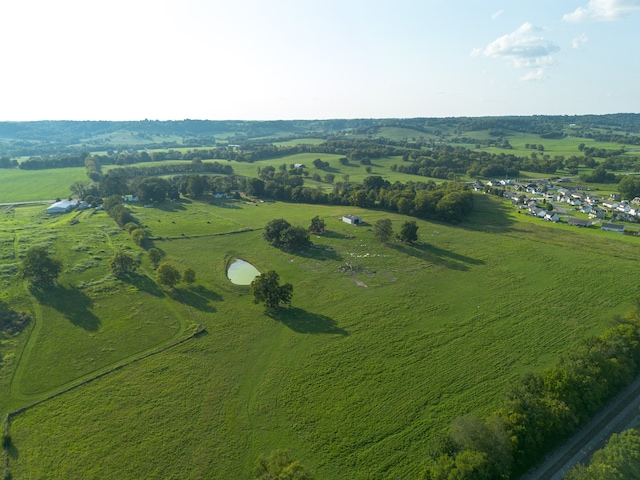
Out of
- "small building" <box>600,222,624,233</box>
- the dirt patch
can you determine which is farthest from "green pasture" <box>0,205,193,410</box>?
"small building" <box>600,222,624,233</box>

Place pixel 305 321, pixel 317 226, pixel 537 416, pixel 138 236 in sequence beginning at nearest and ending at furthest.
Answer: pixel 537 416, pixel 305 321, pixel 138 236, pixel 317 226

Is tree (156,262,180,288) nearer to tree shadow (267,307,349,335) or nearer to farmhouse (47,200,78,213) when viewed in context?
tree shadow (267,307,349,335)

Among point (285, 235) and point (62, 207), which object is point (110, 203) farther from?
point (285, 235)

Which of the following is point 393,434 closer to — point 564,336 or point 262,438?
point 262,438

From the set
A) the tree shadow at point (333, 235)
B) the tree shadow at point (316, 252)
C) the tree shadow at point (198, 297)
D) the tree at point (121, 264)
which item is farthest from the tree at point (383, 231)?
the tree at point (121, 264)

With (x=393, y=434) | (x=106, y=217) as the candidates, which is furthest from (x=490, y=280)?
(x=106, y=217)

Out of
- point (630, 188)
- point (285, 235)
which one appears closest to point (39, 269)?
point (285, 235)
